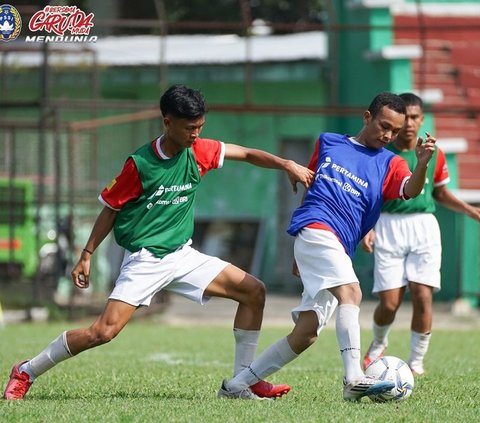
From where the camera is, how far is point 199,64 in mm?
25547

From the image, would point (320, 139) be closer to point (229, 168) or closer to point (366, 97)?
point (366, 97)

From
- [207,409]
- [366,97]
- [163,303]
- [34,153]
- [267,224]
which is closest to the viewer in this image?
[207,409]

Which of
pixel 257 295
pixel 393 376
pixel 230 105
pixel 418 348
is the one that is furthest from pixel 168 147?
pixel 230 105

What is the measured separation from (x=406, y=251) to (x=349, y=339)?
2912mm

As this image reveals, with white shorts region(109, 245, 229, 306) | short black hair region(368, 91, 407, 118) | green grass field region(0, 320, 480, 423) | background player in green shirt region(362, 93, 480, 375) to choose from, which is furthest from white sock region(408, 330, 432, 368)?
short black hair region(368, 91, 407, 118)

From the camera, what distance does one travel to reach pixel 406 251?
10.4 meters

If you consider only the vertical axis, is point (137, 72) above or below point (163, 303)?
above

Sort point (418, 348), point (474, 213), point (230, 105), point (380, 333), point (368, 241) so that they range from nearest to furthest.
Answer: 1. point (368, 241)
2. point (474, 213)
3. point (418, 348)
4. point (380, 333)
5. point (230, 105)

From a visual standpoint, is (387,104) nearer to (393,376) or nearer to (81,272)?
(393,376)

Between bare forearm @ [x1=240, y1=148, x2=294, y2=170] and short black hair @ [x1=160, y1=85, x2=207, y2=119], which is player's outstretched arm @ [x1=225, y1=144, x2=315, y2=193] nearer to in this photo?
bare forearm @ [x1=240, y1=148, x2=294, y2=170]

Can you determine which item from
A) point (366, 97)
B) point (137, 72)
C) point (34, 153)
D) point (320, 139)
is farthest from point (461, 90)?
point (320, 139)

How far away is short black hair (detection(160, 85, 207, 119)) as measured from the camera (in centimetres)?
787

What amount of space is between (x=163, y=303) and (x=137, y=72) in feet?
26.5

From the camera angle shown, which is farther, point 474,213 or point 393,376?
point 474,213
